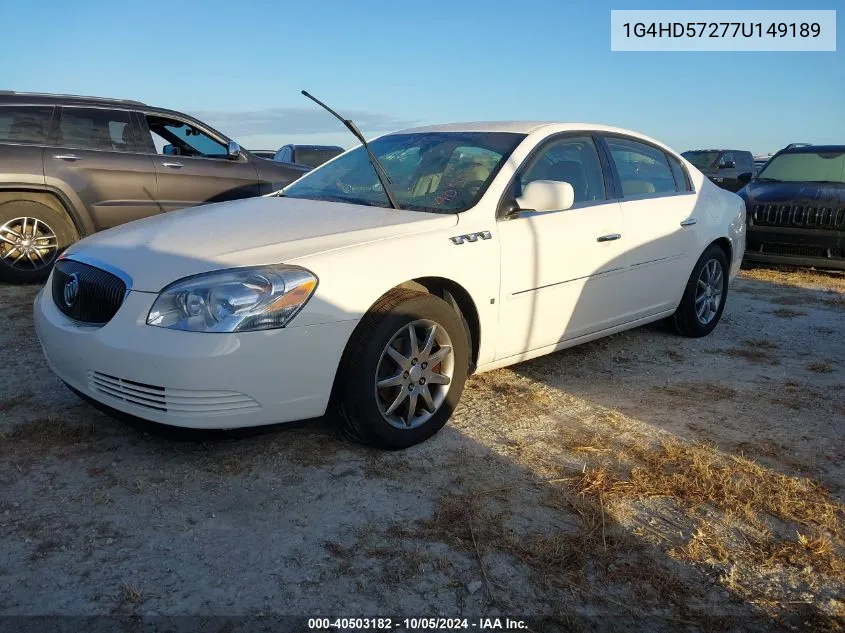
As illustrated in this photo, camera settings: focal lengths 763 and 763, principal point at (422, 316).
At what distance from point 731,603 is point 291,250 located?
210cm

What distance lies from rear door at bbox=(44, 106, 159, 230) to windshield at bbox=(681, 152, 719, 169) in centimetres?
1519

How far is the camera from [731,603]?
2441 millimetres

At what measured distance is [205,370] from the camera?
2943 millimetres

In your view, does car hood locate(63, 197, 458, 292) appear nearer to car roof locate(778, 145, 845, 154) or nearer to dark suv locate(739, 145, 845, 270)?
dark suv locate(739, 145, 845, 270)

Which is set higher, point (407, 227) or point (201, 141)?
point (201, 141)

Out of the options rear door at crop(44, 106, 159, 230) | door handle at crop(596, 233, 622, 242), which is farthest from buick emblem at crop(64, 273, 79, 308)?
rear door at crop(44, 106, 159, 230)

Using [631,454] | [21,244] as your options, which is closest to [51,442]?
[631,454]

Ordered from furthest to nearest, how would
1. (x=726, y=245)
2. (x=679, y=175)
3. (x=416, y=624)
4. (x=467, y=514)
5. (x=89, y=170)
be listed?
1. (x=89, y=170)
2. (x=726, y=245)
3. (x=679, y=175)
4. (x=467, y=514)
5. (x=416, y=624)

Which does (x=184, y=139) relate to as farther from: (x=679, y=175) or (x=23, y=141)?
(x=679, y=175)

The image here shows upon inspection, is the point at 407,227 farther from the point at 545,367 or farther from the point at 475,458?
the point at 545,367

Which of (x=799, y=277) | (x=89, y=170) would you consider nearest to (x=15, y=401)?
(x=89, y=170)

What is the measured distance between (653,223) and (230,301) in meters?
3.01

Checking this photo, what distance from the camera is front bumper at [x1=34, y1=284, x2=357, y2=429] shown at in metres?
2.95

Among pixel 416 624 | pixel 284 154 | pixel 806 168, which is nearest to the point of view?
pixel 416 624
